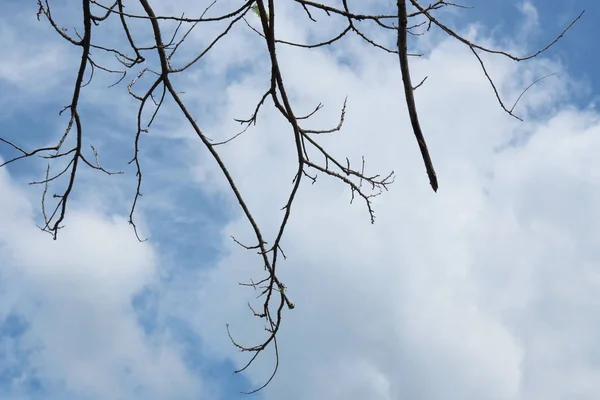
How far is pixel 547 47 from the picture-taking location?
287 centimetres

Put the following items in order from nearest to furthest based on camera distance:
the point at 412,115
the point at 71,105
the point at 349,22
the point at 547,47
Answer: the point at 412,115 → the point at 547,47 → the point at 349,22 → the point at 71,105

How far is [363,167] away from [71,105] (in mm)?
1524

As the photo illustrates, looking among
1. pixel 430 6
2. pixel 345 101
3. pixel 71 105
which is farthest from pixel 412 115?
pixel 71 105

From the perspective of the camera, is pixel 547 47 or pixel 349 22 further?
pixel 349 22

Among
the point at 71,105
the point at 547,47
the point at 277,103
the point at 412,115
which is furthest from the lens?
the point at 71,105

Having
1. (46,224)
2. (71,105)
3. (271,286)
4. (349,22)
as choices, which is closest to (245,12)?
(349,22)

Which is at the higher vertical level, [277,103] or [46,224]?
[277,103]

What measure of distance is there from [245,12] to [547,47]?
1269mm

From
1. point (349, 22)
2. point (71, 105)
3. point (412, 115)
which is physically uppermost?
point (349, 22)

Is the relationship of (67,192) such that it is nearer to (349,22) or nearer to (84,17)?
(84,17)

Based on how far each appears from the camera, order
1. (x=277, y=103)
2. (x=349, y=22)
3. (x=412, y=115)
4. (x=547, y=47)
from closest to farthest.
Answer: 1. (x=412, y=115)
2. (x=547, y=47)
3. (x=349, y=22)
4. (x=277, y=103)

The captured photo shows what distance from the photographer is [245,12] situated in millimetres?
3055

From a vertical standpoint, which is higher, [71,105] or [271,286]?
[71,105]

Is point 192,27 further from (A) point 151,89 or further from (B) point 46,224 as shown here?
(B) point 46,224
